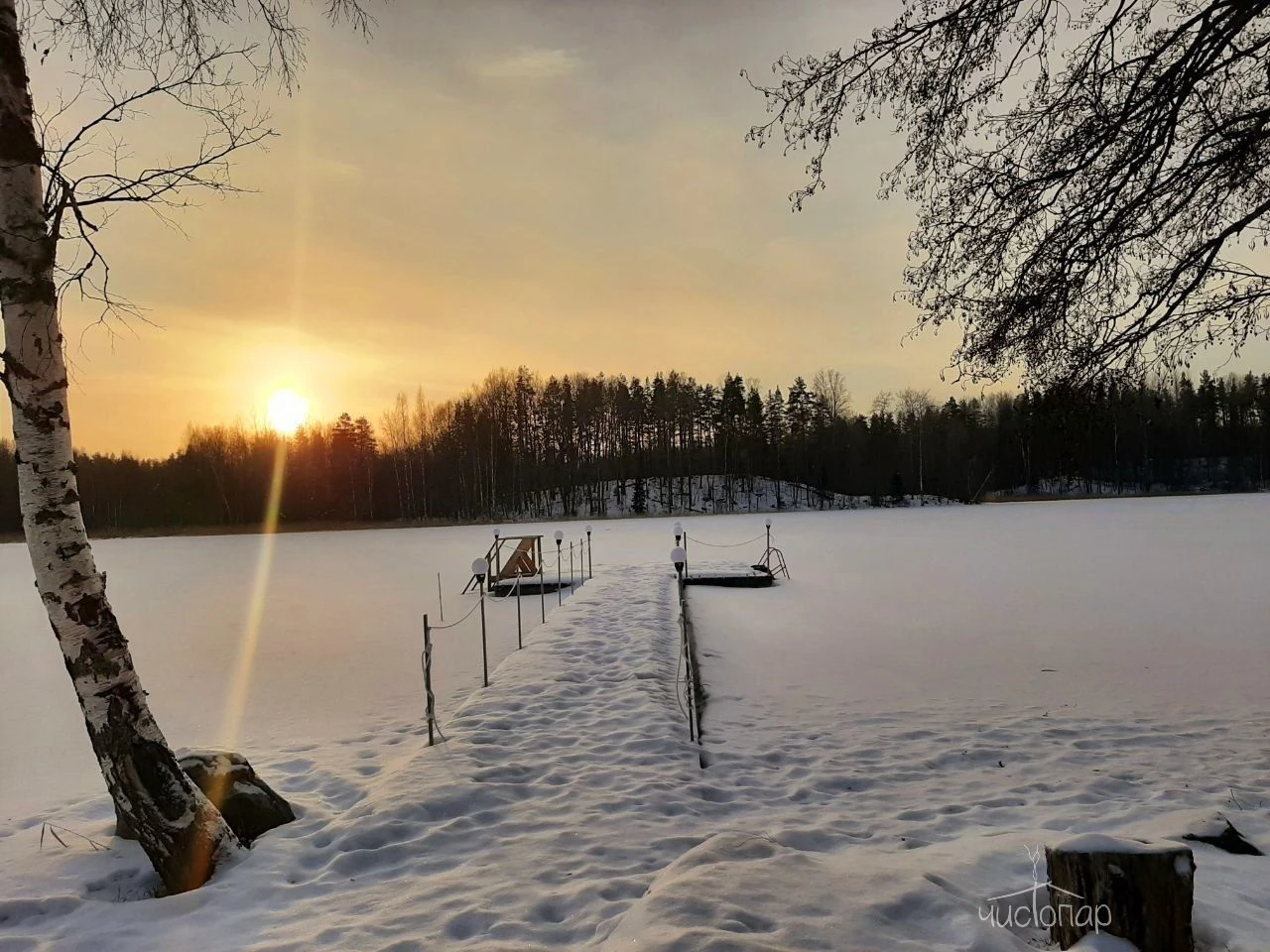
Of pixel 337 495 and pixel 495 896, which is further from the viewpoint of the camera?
pixel 337 495

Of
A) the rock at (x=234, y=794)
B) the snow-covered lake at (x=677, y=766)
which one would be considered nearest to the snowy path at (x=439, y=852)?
the snow-covered lake at (x=677, y=766)

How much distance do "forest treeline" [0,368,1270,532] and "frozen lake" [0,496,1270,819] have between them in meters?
40.6

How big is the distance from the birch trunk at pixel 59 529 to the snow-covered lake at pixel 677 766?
1.14ft

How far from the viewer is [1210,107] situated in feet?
17.7

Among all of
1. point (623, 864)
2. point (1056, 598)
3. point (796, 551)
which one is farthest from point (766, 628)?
point (796, 551)

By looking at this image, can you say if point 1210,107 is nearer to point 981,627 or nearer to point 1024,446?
point 1024,446

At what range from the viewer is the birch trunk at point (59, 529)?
3447 millimetres

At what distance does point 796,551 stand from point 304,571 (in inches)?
677

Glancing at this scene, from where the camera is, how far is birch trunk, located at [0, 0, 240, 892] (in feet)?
11.3

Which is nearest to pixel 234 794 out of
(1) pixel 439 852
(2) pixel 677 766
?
(1) pixel 439 852

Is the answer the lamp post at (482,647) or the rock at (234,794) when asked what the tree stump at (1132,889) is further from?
the lamp post at (482,647)

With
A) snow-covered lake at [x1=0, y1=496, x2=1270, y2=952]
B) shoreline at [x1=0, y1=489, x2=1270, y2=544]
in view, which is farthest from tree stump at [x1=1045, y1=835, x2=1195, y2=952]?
shoreline at [x1=0, y1=489, x2=1270, y2=544]

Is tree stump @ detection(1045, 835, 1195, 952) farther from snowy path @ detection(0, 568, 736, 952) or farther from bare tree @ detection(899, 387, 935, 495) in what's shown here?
bare tree @ detection(899, 387, 935, 495)

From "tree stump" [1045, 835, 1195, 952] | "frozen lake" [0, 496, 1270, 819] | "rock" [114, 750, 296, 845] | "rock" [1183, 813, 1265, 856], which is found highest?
"tree stump" [1045, 835, 1195, 952]
